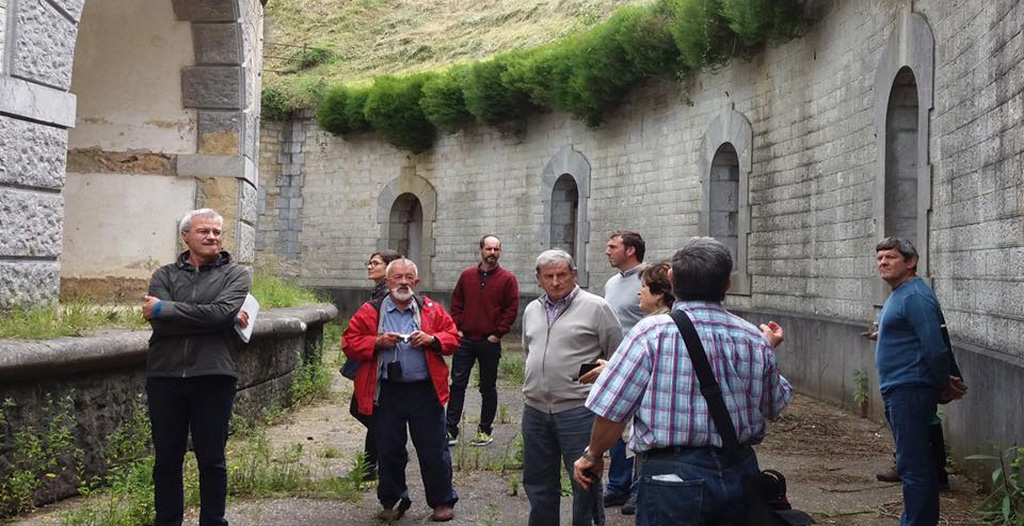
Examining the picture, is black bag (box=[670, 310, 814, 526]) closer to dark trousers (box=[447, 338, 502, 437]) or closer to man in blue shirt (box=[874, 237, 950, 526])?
man in blue shirt (box=[874, 237, 950, 526])

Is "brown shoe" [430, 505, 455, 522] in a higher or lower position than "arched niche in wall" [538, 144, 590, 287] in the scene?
lower

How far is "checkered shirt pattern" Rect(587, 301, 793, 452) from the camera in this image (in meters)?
3.39

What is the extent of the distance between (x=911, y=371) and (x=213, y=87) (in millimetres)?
6895

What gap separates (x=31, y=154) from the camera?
6.30 metres

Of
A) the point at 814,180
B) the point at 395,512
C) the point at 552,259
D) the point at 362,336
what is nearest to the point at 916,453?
the point at 552,259

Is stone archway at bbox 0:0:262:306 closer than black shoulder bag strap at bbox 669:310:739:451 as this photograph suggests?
No

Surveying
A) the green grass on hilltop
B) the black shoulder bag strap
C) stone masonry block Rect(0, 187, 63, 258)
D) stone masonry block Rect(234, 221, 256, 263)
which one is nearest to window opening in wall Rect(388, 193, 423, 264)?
the green grass on hilltop

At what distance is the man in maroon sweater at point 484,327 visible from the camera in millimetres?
8656

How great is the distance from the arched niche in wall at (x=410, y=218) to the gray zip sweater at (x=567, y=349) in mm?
16878

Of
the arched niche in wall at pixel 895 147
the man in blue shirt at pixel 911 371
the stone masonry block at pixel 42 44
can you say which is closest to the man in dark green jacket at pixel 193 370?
the stone masonry block at pixel 42 44

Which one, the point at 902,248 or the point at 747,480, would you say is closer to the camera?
the point at 747,480

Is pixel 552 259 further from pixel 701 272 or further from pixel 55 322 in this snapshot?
pixel 55 322

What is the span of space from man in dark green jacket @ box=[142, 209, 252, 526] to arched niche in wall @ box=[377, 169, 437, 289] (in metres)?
16.8

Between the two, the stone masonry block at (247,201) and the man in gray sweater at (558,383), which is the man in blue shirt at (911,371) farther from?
the stone masonry block at (247,201)
